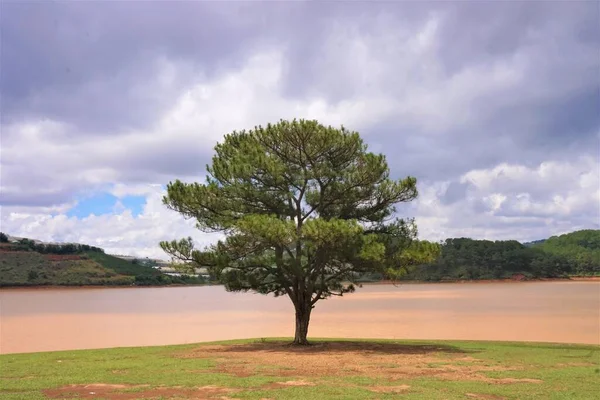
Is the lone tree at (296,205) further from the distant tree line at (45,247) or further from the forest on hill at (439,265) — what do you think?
the distant tree line at (45,247)

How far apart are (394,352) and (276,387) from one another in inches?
291

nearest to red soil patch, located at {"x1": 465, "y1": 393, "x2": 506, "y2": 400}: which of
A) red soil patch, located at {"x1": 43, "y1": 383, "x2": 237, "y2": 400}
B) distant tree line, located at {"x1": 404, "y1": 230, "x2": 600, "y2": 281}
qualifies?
red soil patch, located at {"x1": 43, "y1": 383, "x2": 237, "y2": 400}

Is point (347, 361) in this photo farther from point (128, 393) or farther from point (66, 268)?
point (66, 268)

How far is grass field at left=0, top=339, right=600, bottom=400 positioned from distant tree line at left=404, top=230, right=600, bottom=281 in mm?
91784

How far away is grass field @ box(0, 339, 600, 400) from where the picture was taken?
32.7ft

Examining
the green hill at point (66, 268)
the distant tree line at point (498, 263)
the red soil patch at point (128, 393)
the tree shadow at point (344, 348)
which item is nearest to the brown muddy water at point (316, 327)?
the tree shadow at point (344, 348)

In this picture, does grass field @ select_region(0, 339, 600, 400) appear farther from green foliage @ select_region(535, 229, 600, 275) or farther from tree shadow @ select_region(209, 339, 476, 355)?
green foliage @ select_region(535, 229, 600, 275)

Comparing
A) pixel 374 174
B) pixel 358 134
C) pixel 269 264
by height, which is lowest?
pixel 269 264

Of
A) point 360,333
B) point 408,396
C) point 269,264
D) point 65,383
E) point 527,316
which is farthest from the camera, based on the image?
point 527,316

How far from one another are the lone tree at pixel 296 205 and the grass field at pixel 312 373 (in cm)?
250

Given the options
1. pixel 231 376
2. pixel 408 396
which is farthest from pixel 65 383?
pixel 408 396

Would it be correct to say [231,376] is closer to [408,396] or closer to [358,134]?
[408,396]

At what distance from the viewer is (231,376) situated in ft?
39.4

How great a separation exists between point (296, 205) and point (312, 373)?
7222mm
